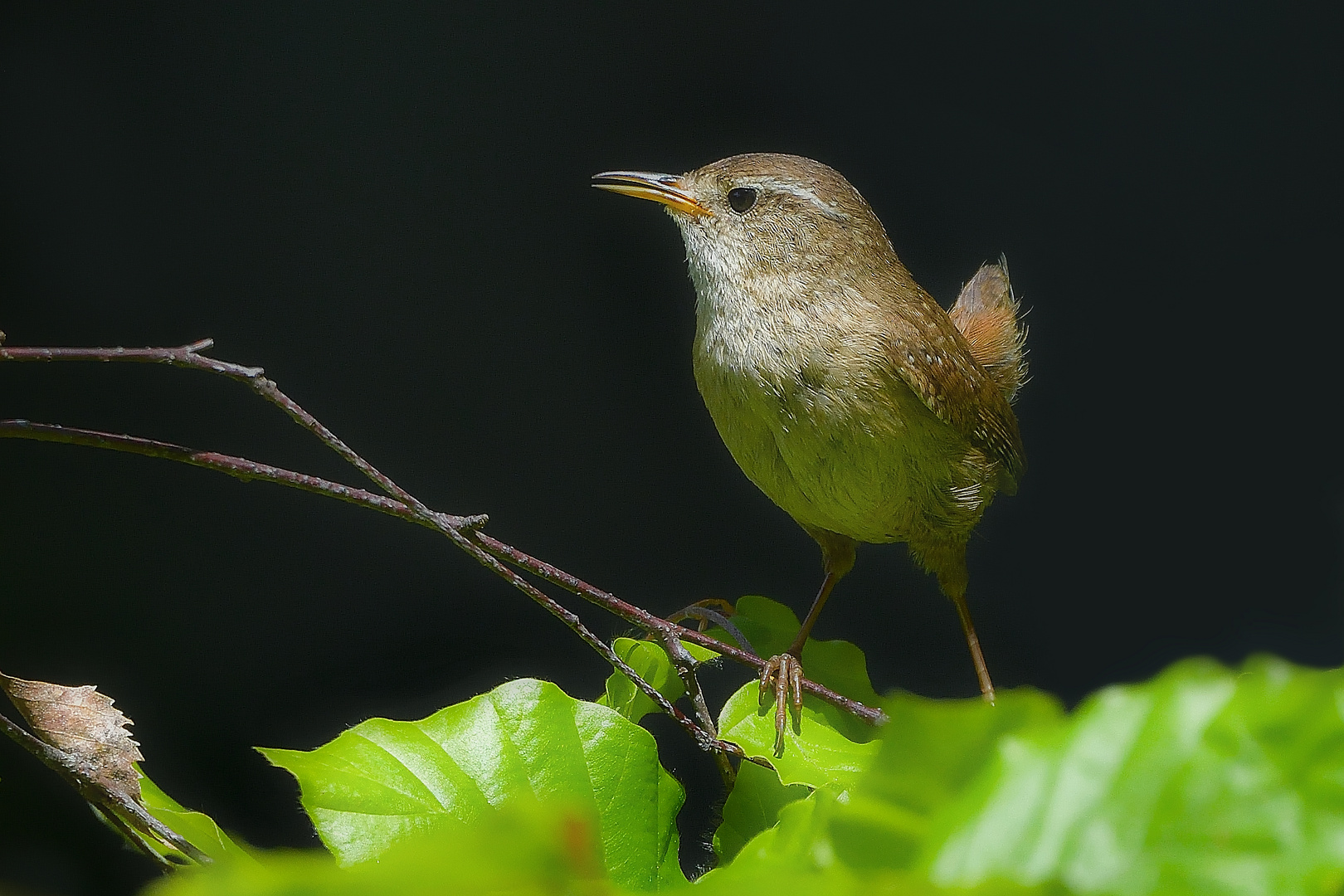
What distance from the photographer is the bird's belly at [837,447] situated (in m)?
1.36

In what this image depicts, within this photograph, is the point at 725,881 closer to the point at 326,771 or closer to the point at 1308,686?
the point at 1308,686

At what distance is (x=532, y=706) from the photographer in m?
0.86

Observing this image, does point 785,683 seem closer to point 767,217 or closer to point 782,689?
point 782,689

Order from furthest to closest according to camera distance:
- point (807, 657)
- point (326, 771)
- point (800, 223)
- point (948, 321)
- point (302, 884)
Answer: point (948, 321) → point (800, 223) → point (807, 657) → point (326, 771) → point (302, 884)

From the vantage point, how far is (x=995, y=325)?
1999mm

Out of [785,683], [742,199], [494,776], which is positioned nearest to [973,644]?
[785,683]

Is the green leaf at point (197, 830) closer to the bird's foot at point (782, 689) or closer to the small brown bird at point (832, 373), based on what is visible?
the bird's foot at point (782, 689)

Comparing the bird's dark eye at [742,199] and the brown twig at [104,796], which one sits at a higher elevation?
the bird's dark eye at [742,199]

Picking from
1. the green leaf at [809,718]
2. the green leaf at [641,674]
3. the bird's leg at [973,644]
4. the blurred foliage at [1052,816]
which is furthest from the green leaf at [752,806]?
the bird's leg at [973,644]

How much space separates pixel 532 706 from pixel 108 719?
0.32m

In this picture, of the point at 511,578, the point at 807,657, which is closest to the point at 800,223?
the point at 807,657

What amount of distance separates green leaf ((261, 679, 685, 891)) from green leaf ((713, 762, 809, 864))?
10 cm

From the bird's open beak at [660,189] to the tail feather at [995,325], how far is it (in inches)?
22.9

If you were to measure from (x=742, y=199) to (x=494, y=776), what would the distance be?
3.29ft
